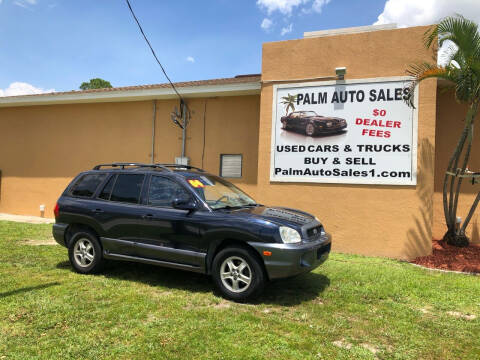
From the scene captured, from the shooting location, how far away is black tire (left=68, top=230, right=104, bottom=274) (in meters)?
5.61

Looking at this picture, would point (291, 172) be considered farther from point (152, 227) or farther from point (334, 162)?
point (152, 227)

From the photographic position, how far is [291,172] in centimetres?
855

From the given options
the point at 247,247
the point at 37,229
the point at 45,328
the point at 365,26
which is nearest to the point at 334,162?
the point at 365,26

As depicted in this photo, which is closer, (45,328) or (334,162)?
(45,328)

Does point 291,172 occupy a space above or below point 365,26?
below

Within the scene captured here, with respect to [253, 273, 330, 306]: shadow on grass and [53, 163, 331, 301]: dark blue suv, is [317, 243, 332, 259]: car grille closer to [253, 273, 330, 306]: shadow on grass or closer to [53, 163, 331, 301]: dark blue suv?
[53, 163, 331, 301]: dark blue suv

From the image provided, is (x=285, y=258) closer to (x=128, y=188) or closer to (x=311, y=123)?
(x=128, y=188)

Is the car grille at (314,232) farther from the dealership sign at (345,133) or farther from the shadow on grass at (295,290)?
the dealership sign at (345,133)

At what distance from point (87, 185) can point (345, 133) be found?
548cm

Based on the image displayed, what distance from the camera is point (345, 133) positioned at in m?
8.15

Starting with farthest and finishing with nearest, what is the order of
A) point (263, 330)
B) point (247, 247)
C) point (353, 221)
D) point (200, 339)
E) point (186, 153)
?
point (186, 153) < point (353, 221) < point (247, 247) < point (263, 330) < point (200, 339)

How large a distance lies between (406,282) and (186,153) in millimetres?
6881

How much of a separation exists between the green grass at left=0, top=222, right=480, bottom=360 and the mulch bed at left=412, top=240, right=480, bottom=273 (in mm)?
774

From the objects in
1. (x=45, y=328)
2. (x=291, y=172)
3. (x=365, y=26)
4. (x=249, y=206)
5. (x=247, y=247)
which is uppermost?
(x=365, y=26)
